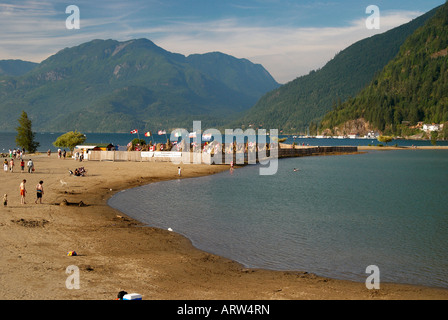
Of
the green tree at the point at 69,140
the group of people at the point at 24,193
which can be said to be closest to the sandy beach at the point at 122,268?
Answer: the group of people at the point at 24,193

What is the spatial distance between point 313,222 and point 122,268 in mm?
18099

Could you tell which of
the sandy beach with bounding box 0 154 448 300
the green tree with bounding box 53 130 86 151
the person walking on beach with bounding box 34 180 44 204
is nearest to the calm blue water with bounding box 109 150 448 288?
the sandy beach with bounding box 0 154 448 300

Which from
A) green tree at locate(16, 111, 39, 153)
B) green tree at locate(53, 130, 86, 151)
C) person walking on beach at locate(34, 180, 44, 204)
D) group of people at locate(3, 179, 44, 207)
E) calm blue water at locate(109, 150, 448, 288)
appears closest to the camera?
calm blue water at locate(109, 150, 448, 288)

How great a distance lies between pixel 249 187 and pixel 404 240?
29.3 m

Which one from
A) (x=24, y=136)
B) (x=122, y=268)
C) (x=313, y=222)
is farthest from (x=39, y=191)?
(x=24, y=136)

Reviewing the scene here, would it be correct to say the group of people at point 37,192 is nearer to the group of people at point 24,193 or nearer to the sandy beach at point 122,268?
the group of people at point 24,193

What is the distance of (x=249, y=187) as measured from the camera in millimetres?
56156

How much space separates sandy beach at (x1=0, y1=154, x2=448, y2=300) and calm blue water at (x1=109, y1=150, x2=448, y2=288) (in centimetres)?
164

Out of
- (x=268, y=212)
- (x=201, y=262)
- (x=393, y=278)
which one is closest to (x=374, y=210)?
(x=268, y=212)

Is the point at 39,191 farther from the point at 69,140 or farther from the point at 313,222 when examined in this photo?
the point at 69,140

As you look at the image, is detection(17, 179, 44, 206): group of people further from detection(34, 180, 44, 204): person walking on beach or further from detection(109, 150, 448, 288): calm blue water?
detection(109, 150, 448, 288): calm blue water

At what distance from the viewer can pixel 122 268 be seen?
1947 centimetres

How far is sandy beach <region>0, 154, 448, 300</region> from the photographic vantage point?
1653 cm

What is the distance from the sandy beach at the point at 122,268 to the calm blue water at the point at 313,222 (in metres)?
1.64
